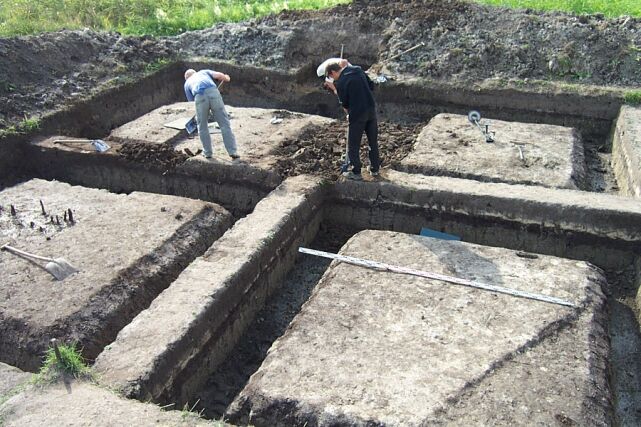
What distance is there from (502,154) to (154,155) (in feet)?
13.7

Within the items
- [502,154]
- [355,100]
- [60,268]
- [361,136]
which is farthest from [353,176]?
[60,268]

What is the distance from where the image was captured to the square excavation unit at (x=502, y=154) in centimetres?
646

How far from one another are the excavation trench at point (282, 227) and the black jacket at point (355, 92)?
80 cm

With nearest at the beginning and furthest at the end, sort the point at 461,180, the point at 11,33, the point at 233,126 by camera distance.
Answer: the point at 461,180 → the point at 233,126 → the point at 11,33

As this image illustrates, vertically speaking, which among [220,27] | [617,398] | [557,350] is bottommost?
[617,398]

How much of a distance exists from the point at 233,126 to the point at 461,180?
3.44 metres

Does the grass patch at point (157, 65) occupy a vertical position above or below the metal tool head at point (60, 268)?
above

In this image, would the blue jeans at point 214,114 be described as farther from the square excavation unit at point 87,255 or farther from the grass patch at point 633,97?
the grass patch at point 633,97

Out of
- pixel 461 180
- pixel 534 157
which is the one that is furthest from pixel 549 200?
pixel 534 157

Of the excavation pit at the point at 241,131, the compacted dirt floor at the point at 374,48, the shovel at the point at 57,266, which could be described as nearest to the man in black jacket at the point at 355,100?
the excavation pit at the point at 241,131

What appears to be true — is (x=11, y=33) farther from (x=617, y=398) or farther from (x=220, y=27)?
(x=617, y=398)

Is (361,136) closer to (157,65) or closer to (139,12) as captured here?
(157,65)

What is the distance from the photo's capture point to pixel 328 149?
7.15 m

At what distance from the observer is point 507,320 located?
4305mm
